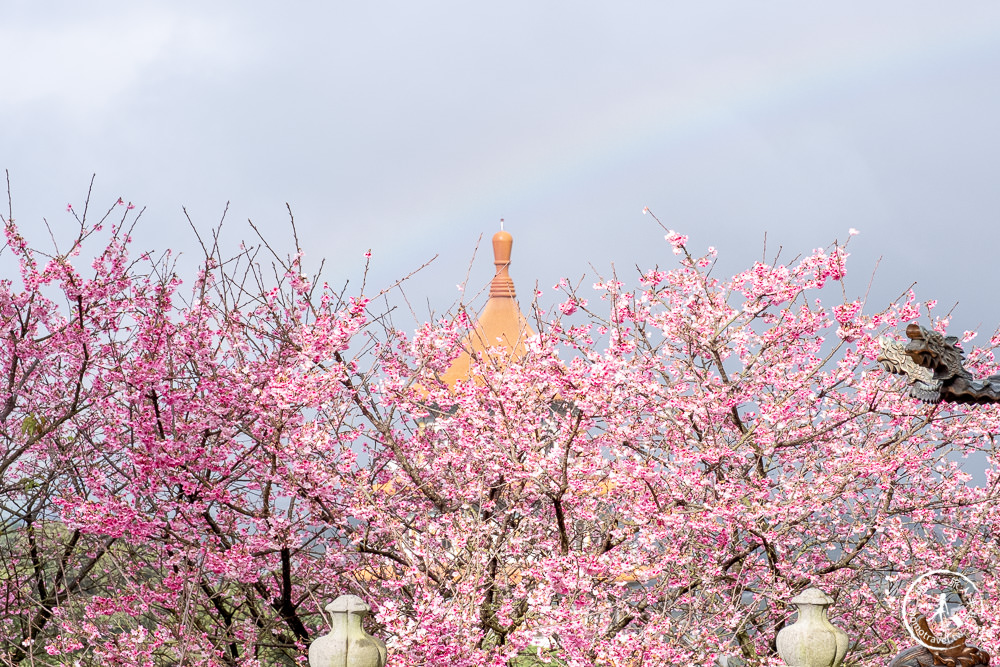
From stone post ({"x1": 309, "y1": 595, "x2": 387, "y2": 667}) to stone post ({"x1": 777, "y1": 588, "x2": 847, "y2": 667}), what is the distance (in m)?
3.22

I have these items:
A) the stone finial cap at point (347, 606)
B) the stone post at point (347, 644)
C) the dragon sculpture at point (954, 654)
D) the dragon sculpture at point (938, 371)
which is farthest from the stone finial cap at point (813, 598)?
the stone finial cap at point (347, 606)

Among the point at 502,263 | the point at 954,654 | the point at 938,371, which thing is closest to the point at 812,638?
the point at 954,654

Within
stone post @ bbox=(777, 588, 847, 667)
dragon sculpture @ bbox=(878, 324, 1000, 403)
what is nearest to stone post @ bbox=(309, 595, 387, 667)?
stone post @ bbox=(777, 588, 847, 667)

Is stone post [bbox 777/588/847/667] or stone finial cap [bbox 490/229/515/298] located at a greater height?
stone finial cap [bbox 490/229/515/298]

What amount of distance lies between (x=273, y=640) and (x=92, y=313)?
3682 mm

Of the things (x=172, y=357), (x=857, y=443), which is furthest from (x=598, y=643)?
(x=172, y=357)

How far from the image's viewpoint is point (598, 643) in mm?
8266

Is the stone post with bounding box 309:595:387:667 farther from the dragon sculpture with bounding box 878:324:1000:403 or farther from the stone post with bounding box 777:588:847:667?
the dragon sculpture with bounding box 878:324:1000:403

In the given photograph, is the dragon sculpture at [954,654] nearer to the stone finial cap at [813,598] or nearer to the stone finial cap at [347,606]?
the stone finial cap at [813,598]

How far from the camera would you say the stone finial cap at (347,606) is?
732 cm

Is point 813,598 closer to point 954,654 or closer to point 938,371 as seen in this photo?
point 954,654

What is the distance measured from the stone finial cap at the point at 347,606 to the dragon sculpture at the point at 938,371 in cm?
406

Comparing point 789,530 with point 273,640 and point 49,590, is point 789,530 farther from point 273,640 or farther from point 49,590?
point 49,590

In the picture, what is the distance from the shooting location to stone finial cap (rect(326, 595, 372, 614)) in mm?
7320
